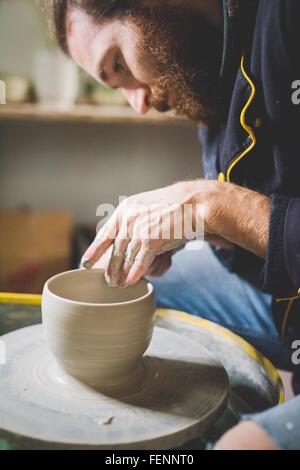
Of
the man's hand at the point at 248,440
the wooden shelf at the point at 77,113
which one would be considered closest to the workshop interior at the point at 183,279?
the man's hand at the point at 248,440

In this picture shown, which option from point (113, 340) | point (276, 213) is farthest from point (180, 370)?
point (276, 213)

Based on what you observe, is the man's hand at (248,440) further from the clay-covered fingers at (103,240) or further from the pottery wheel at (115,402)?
the clay-covered fingers at (103,240)

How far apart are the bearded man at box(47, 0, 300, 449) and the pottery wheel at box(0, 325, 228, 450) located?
116 millimetres

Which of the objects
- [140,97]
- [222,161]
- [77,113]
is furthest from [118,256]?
[77,113]

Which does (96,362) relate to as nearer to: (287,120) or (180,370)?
(180,370)

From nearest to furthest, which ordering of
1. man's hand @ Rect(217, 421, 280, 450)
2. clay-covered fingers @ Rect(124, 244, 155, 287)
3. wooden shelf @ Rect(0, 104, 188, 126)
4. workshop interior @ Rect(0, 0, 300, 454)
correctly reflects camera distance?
man's hand @ Rect(217, 421, 280, 450) → workshop interior @ Rect(0, 0, 300, 454) → clay-covered fingers @ Rect(124, 244, 155, 287) → wooden shelf @ Rect(0, 104, 188, 126)

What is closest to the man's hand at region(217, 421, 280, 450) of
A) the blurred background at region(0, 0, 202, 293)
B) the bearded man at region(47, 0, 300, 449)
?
the bearded man at region(47, 0, 300, 449)

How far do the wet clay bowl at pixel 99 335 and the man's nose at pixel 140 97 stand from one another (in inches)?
22.6

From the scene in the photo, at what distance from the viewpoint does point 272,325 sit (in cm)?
128

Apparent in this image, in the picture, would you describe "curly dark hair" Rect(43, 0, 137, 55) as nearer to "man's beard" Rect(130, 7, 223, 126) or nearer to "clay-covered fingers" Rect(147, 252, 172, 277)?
"man's beard" Rect(130, 7, 223, 126)

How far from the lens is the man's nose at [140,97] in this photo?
1233 millimetres

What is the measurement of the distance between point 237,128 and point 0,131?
5.76 ft

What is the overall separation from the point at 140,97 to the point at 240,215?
472mm

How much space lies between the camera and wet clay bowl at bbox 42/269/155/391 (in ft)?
2.53
